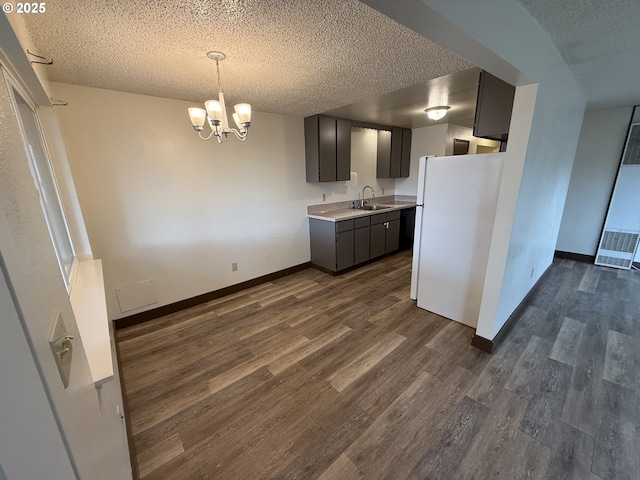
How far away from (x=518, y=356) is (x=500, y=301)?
19.9 inches

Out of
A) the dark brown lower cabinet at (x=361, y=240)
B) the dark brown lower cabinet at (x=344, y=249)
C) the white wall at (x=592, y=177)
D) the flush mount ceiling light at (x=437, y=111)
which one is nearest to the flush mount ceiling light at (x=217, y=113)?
the dark brown lower cabinet at (x=344, y=249)

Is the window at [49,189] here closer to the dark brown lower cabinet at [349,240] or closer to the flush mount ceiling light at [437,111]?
the dark brown lower cabinet at [349,240]

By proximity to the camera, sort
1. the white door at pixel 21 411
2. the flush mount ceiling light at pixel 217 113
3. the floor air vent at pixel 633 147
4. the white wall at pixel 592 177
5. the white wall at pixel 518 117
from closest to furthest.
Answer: the white door at pixel 21 411 < the white wall at pixel 518 117 < the flush mount ceiling light at pixel 217 113 < the floor air vent at pixel 633 147 < the white wall at pixel 592 177

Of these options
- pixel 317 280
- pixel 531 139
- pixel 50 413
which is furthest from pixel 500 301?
pixel 50 413

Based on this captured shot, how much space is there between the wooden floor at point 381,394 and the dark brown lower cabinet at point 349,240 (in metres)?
1.01

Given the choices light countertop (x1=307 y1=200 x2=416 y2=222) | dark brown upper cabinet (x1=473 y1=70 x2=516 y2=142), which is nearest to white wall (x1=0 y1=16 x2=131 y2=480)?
dark brown upper cabinet (x1=473 y1=70 x2=516 y2=142)

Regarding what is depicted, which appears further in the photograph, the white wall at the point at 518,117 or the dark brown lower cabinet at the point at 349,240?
the dark brown lower cabinet at the point at 349,240

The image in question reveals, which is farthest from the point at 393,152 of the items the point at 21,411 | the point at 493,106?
the point at 21,411

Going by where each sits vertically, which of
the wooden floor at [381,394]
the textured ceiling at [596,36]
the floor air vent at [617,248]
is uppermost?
the textured ceiling at [596,36]

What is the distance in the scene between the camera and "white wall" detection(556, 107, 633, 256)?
369 cm

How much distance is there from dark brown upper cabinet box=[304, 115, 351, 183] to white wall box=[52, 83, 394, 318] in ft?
0.48

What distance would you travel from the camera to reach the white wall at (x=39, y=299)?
42 centimetres

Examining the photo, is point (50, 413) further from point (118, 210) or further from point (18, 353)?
point (118, 210)

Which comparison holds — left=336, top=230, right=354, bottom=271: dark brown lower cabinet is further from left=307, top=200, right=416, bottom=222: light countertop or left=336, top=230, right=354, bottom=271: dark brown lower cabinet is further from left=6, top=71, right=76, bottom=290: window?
left=6, top=71, right=76, bottom=290: window
